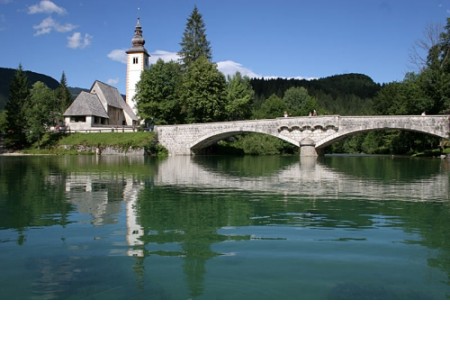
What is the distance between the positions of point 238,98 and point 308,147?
76.8 feet

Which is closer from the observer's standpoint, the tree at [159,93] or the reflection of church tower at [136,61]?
the tree at [159,93]

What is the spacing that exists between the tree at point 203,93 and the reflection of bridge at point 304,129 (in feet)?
12.3

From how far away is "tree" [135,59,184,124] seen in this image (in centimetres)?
5775

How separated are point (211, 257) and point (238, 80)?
65184mm

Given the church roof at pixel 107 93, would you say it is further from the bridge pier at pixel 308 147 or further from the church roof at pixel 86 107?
the bridge pier at pixel 308 147

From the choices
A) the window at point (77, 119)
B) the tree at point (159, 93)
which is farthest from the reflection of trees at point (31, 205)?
the window at point (77, 119)

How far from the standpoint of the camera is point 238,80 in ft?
231

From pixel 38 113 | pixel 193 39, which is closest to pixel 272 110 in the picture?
pixel 193 39

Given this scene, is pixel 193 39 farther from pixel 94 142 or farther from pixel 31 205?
pixel 31 205

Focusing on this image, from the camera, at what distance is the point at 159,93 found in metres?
58.1

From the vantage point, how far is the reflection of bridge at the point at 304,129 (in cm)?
4312

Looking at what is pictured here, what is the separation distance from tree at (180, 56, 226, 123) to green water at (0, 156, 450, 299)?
41652 mm

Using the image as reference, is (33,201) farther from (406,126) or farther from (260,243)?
(406,126)

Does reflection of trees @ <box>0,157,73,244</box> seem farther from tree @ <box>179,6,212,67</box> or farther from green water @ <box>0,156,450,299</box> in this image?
tree @ <box>179,6,212,67</box>
